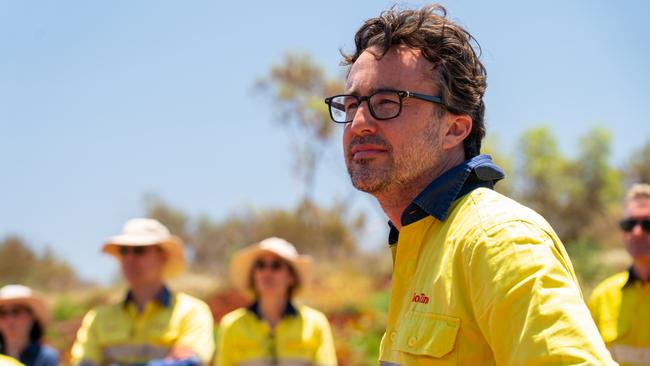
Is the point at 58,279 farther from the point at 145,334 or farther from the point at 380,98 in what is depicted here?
the point at 380,98

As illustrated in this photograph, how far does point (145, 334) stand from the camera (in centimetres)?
706

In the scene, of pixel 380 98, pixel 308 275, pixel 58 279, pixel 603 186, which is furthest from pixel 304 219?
pixel 380 98

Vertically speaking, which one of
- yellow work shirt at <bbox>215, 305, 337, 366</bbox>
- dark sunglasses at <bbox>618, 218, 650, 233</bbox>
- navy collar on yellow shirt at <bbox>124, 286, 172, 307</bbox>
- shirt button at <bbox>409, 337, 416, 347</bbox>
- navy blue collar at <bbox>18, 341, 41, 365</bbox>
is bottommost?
navy blue collar at <bbox>18, 341, 41, 365</bbox>

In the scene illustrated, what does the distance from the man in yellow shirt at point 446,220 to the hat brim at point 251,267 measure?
5.39 meters

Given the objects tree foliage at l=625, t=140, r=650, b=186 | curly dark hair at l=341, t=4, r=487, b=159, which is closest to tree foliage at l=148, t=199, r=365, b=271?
tree foliage at l=625, t=140, r=650, b=186

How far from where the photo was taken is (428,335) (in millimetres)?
A: 2160

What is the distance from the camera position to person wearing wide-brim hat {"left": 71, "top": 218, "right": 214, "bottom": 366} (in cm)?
691

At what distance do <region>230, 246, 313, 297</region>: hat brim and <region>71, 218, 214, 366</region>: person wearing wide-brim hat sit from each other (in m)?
1.02

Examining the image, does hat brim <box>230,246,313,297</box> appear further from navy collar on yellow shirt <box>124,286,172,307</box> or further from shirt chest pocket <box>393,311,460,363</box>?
shirt chest pocket <box>393,311,460,363</box>

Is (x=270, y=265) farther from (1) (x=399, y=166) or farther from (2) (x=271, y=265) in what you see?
(1) (x=399, y=166)

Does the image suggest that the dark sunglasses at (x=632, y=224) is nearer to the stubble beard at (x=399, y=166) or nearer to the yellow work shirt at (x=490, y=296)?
the stubble beard at (x=399, y=166)

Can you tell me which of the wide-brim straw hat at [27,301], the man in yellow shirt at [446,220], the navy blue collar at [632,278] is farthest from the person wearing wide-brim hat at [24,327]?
the man in yellow shirt at [446,220]

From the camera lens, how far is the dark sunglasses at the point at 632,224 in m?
6.35

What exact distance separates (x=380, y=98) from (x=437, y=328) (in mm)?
715
